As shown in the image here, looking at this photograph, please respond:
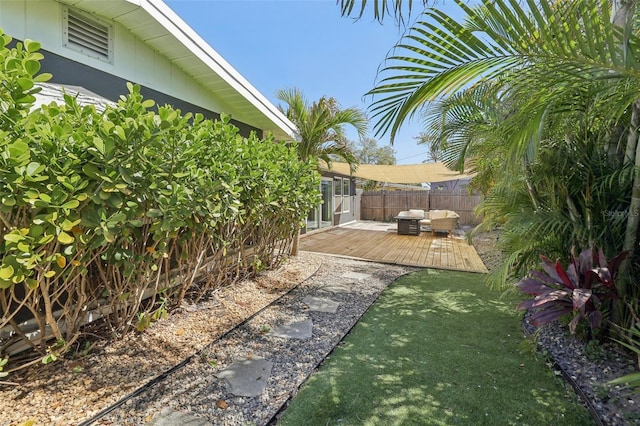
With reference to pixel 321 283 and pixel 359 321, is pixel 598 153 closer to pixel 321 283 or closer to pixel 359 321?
pixel 359 321

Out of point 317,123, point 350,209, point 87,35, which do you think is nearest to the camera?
point 87,35

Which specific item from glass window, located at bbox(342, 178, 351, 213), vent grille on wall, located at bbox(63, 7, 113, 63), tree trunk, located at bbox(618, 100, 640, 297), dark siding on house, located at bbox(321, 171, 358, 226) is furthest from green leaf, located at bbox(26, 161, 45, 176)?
glass window, located at bbox(342, 178, 351, 213)

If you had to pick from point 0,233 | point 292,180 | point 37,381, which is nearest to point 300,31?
point 292,180

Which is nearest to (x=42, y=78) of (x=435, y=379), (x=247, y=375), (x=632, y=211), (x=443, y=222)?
(x=247, y=375)

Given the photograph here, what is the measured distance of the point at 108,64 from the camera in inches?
144

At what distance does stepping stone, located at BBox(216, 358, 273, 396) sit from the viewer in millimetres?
2256

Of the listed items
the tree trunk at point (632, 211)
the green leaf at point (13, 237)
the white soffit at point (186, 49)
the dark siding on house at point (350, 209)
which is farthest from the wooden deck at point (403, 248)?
the green leaf at point (13, 237)

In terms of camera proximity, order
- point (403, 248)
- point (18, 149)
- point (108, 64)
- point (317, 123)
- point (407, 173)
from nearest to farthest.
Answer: point (18, 149) → point (108, 64) → point (317, 123) → point (403, 248) → point (407, 173)

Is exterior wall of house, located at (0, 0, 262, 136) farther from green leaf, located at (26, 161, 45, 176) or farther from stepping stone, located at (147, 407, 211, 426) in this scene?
stepping stone, located at (147, 407, 211, 426)

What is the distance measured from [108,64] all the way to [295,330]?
4020mm

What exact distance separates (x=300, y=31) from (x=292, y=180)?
13.1 ft

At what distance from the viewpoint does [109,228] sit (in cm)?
200

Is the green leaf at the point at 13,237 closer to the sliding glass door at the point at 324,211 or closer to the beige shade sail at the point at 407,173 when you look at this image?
the sliding glass door at the point at 324,211

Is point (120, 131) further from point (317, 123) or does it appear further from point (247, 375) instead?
point (317, 123)
